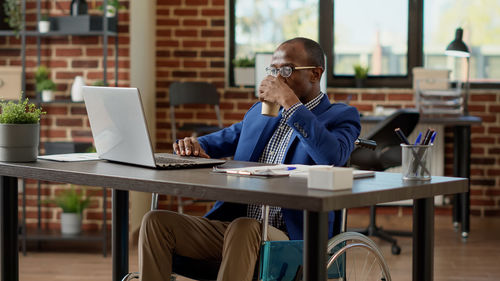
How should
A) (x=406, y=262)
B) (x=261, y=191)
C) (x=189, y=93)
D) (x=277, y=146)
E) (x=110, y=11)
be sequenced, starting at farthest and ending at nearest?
(x=189, y=93)
(x=110, y=11)
(x=406, y=262)
(x=277, y=146)
(x=261, y=191)

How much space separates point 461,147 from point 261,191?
11.8ft

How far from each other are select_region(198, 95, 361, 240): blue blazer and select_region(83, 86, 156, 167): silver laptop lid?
42 centimetres

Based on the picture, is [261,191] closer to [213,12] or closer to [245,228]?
[245,228]

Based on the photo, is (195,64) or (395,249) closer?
(395,249)

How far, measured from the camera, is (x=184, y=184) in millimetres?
1768

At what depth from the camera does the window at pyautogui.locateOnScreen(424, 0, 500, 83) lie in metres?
5.49

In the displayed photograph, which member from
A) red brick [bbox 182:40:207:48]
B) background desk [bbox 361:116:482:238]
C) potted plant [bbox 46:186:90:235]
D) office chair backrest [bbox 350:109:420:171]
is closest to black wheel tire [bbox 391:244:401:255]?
office chair backrest [bbox 350:109:420:171]

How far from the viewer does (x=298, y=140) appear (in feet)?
8.11

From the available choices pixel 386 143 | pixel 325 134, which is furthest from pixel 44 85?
pixel 325 134

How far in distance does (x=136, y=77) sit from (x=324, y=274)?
10.8 ft

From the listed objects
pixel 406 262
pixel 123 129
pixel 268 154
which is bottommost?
pixel 406 262

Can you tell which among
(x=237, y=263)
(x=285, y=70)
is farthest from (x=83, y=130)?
(x=237, y=263)

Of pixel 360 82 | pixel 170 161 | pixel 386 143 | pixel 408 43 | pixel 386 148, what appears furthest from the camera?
pixel 408 43

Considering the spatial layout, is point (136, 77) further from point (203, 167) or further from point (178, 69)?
point (203, 167)
